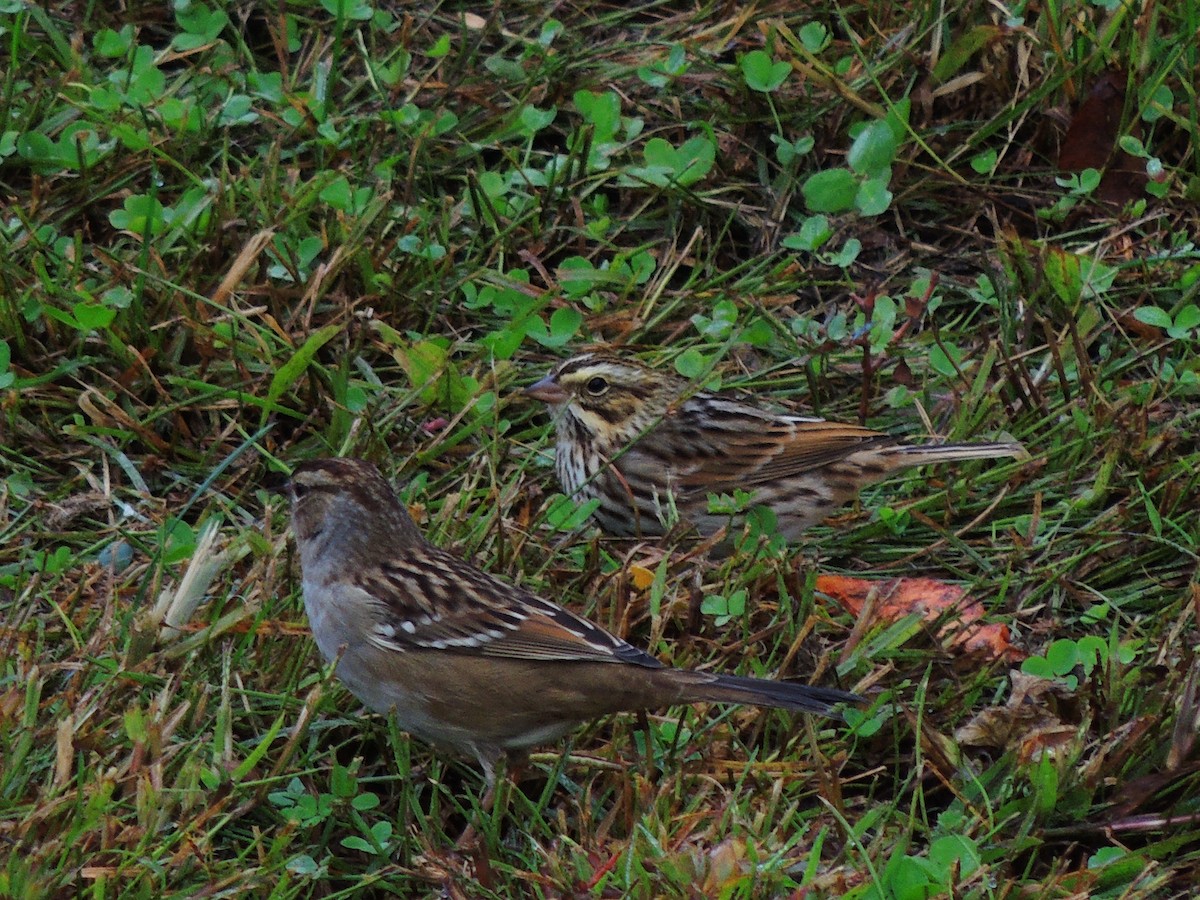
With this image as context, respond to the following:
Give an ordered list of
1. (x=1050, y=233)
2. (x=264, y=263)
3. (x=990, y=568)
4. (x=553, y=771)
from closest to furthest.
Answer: (x=553, y=771) → (x=990, y=568) → (x=264, y=263) → (x=1050, y=233)

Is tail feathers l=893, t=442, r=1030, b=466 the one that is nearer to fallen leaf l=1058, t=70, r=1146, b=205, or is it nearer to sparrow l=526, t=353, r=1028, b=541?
sparrow l=526, t=353, r=1028, b=541

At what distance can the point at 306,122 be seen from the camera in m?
7.05

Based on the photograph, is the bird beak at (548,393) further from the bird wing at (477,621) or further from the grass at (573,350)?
the bird wing at (477,621)

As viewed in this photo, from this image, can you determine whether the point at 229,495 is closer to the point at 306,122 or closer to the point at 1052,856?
the point at 306,122

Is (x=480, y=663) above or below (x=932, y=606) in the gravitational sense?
above

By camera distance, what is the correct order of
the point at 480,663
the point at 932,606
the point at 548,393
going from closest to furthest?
the point at 480,663
the point at 932,606
the point at 548,393

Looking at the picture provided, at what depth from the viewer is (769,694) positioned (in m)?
4.53

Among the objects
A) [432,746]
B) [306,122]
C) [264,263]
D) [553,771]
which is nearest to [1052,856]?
[553,771]

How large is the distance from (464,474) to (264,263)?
44.2 inches

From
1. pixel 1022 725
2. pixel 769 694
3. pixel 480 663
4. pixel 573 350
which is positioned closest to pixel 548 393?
pixel 573 350

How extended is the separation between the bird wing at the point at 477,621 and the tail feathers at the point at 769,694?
130mm

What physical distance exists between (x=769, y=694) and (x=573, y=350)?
2.33 m

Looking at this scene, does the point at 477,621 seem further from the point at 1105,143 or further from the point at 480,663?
the point at 1105,143

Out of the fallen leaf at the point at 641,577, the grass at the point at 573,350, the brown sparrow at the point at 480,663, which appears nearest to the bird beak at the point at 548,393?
the grass at the point at 573,350
